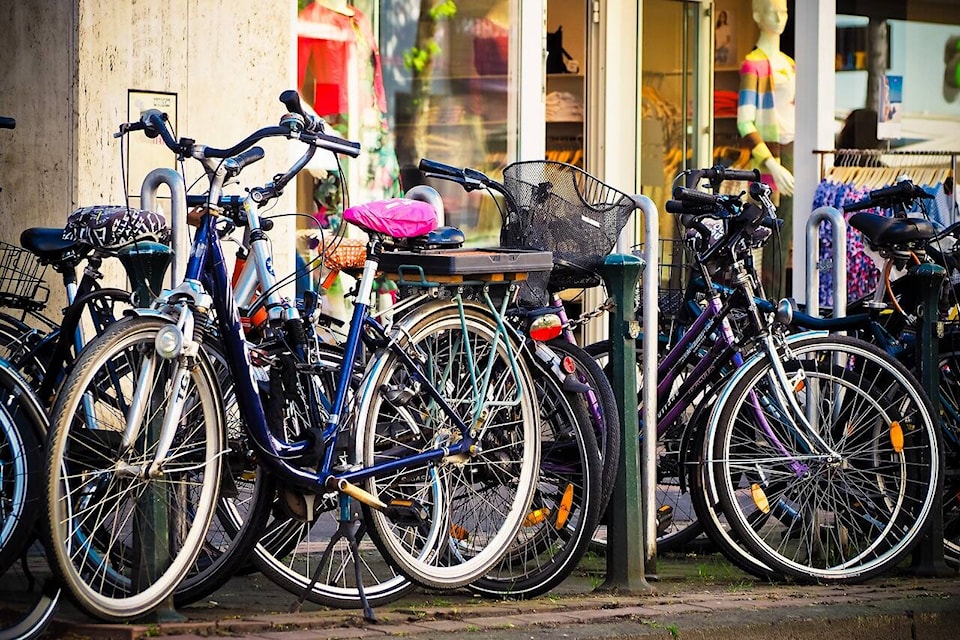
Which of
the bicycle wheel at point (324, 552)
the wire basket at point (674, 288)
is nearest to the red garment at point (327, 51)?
the wire basket at point (674, 288)

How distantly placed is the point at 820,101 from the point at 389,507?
5760 mm

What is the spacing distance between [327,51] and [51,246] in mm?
3635

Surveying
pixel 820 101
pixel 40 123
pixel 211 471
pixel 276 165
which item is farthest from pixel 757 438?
pixel 820 101

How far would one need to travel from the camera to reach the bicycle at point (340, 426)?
4.46 meters

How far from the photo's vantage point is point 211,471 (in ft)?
15.5

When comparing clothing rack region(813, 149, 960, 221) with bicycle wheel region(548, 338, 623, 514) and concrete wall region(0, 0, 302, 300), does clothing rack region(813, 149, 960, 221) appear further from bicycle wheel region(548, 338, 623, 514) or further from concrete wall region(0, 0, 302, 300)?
bicycle wheel region(548, 338, 623, 514)

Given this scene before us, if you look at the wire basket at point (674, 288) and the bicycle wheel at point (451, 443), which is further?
the wire basket at point (674, 288)

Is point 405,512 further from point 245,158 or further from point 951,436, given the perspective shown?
point 951,436

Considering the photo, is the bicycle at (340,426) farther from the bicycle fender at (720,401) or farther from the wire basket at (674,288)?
the wire basket at (674,288)

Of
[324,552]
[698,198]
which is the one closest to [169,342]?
[324,552]

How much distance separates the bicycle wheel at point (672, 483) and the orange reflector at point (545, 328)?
0.40 meters

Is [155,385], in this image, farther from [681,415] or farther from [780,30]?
[780,30]

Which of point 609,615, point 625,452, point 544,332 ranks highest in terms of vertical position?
point 544,332

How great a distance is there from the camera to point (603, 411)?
560 centimetres
